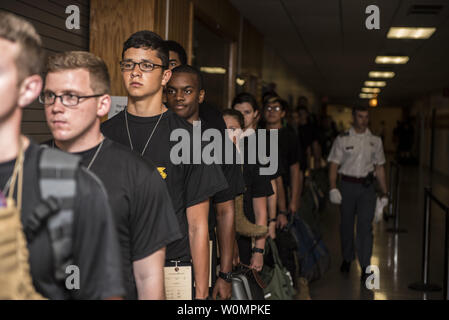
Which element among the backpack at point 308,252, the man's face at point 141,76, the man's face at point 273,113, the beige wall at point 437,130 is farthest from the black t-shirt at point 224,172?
the beige wall at point 437,130

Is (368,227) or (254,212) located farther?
(368,227)

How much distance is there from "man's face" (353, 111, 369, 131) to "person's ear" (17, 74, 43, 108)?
5.28 meters

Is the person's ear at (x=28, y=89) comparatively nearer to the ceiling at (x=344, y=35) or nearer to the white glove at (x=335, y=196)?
the white glove at (x=335, y=196)

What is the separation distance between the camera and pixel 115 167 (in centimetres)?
146

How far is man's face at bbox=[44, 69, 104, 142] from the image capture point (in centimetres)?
137

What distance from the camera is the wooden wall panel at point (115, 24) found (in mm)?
4254

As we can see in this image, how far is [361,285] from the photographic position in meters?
5.58

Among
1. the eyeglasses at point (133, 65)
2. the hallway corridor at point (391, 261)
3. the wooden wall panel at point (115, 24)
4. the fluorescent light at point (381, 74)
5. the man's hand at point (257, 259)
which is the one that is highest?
the fluorescent light at point (381, 74)

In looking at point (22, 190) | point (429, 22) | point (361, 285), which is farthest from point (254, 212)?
point (429, 22)

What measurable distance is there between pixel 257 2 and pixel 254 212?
4.21 meters

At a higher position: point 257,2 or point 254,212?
point 257,2

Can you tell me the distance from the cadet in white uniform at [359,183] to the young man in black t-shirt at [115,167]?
15.5ft

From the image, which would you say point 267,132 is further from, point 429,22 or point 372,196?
point 429,22

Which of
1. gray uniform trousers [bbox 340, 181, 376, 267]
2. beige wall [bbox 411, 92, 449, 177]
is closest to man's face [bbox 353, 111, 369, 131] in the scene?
gray uniform trousers [bbox 340, 181, 376, 267]
